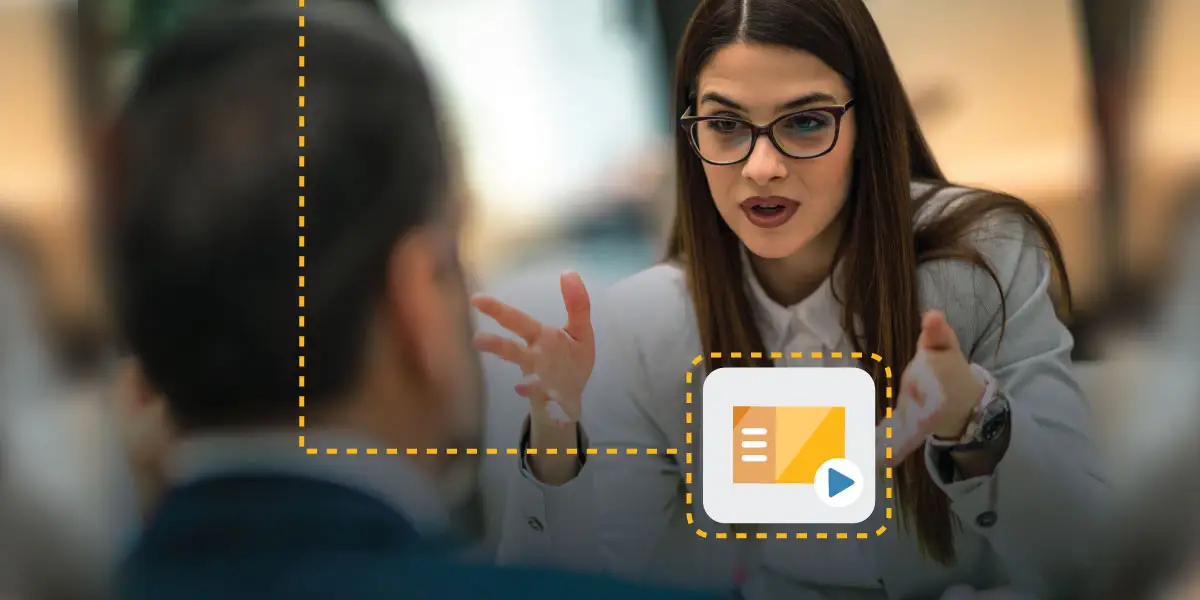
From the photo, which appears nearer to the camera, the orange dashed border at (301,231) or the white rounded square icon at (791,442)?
the orange dashed border at (301,231)

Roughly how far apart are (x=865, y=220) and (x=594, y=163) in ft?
0.93

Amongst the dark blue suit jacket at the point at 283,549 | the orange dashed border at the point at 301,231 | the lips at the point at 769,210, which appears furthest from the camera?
the lips at the point at 769,210

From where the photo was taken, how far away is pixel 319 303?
0.82 metres

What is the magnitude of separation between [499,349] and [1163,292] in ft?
2.32

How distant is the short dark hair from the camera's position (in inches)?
30.3

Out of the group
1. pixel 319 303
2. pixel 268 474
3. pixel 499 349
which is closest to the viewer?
pixel 268 474

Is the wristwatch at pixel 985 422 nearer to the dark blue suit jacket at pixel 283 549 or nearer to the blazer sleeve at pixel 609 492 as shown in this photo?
the blazer sleeve at pixel 609 492

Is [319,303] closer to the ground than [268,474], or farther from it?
farther from it

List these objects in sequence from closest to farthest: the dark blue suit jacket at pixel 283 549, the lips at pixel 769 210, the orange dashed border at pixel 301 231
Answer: the dark blue suit jacket at pixel 283 549 < the orange dashed border at pixel 301 231 < the lips at pixel 769 210

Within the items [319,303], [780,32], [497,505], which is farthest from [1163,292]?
[319,303]

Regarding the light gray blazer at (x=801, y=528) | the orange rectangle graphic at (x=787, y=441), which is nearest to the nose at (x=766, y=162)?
the light gray blazer at (x=801, y=528)

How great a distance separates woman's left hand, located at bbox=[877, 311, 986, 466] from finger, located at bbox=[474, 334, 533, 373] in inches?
14.7

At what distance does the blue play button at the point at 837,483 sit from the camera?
944mm

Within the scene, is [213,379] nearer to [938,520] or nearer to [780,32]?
[780,32]
